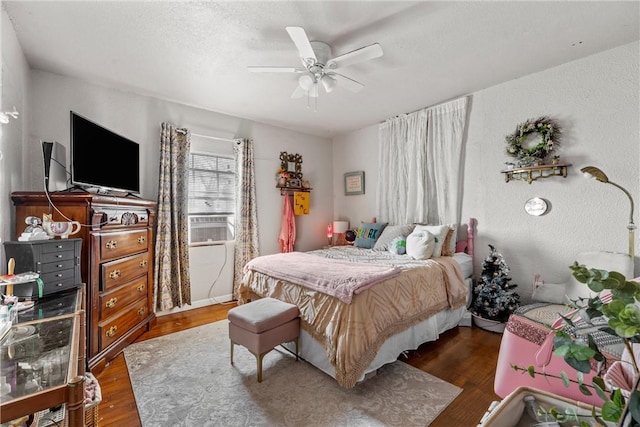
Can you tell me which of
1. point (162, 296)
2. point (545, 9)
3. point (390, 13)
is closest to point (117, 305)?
point (162, 296)

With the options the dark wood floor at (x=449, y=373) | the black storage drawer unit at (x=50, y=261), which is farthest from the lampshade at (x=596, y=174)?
the black storage drawer unit at (x=50, y=261)

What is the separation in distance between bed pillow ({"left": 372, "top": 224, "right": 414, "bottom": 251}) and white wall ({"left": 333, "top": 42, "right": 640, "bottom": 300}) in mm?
756

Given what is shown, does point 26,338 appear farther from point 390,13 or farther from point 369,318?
point 390,13

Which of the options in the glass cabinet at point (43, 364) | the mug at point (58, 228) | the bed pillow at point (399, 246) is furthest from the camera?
the bed pillow at point (399, 246)

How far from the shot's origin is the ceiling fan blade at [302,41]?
1.80 meters

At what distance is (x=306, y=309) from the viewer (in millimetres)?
2264

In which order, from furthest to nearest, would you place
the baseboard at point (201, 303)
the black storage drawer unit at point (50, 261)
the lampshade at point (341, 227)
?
the lampshade at point (341, 227), the baseboard at point (201, 303), the black storage drawer unit at point (50, 261)

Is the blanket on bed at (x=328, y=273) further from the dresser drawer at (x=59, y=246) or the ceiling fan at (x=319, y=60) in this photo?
the ceiling fan at (x=319, y=60)

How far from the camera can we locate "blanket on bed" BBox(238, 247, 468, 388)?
1.92 m

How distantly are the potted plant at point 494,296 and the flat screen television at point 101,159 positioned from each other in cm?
384

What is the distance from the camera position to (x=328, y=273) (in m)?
2.31

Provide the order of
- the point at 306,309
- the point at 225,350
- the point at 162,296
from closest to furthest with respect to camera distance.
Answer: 1. the point at 306,309
2. the point at 225,350
3. the point at 162,296

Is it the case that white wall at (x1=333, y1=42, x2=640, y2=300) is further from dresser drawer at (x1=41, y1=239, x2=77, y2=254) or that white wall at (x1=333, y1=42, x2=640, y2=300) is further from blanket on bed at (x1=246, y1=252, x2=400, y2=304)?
dresser drawer at (x1=41, y1=239, x2=77, y2=254)

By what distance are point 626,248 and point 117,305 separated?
14.8ft
